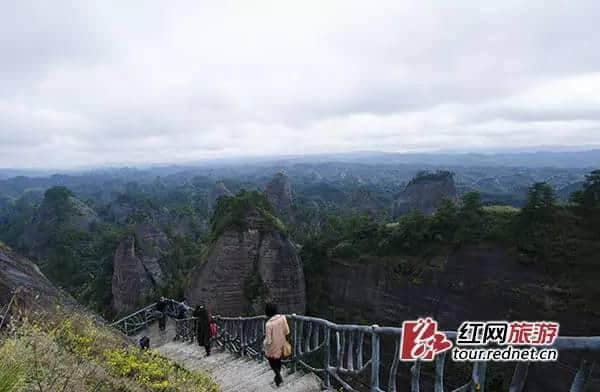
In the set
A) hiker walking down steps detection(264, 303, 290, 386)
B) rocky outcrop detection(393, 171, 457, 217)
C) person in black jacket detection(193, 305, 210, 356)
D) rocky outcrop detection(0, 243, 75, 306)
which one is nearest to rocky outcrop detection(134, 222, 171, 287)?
rocky outcrop detection(0, 243, 75, 306)

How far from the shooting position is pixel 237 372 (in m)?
7.44

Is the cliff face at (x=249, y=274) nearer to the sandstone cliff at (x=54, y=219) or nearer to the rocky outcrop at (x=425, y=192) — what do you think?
the rocky outcrop at (x=425, y=192)

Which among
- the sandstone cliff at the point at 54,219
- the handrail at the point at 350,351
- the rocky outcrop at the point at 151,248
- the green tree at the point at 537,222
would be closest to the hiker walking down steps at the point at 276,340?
the handrail at the point at 350,351

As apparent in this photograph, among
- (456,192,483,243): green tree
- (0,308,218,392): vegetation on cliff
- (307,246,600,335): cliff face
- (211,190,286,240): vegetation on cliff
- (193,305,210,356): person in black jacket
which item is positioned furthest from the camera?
(211,190,286,240): vegetation on cliff

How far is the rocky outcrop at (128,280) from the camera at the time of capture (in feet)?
116

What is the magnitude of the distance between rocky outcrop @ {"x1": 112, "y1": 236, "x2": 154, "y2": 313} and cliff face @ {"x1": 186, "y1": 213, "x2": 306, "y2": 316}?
11429mm

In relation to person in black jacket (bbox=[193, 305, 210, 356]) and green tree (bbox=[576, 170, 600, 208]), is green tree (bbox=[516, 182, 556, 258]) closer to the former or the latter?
green tree (bbox=[576, 170, 600, 208])

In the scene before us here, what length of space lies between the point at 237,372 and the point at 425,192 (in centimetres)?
6671

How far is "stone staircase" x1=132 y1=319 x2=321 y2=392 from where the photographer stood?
5762 mm

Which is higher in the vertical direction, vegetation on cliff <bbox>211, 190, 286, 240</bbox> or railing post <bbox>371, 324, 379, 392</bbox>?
railing post <bbox>371, 324, 379, 392</bbox>

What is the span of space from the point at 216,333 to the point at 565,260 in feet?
61.2

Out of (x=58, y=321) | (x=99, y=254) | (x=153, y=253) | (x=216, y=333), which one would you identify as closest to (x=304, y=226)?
(x=153, y=253)

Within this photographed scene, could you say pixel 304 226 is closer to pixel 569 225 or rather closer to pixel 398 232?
pixel 398 232

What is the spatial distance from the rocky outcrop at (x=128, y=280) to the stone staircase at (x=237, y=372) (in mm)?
26761
